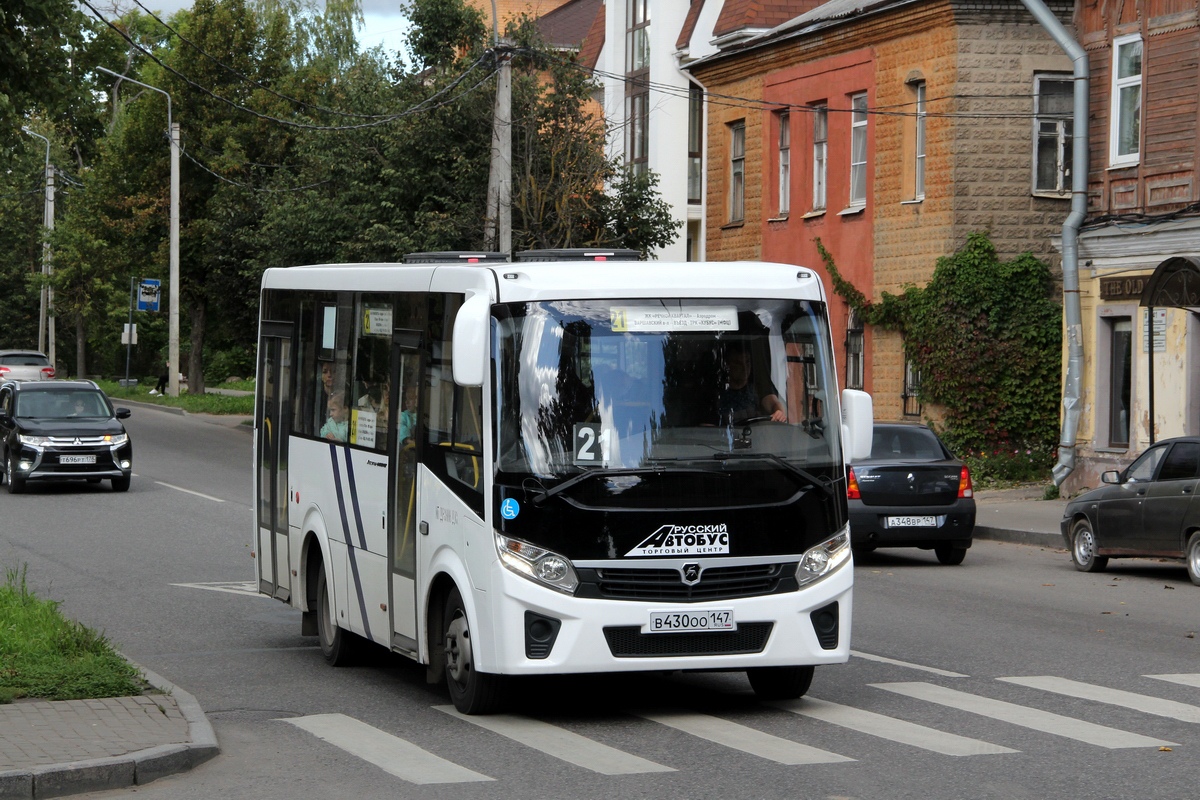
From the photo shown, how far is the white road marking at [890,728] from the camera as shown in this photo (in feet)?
28.1

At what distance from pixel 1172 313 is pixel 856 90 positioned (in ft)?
30.2

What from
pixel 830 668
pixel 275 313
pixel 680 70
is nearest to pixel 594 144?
pixel 680 70

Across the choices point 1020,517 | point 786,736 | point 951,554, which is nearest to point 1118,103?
point 1020,517

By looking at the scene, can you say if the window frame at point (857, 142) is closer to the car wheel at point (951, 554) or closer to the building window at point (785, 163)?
the building window at point (785, 163)

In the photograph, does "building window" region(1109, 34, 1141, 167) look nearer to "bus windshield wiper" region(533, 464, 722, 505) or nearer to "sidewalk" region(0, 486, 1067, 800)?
"bus windshield wiper" region(533, 464, 722, 505)

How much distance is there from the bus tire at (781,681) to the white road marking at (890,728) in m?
0.06

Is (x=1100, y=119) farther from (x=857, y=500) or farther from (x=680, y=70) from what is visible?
(x=680, y=70)

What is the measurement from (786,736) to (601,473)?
1614 millimetres

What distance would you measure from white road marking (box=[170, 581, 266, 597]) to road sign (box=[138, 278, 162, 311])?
3748 cm

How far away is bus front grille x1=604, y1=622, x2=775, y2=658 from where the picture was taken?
9.09m

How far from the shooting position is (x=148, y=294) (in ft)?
173

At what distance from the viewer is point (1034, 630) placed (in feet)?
44.0

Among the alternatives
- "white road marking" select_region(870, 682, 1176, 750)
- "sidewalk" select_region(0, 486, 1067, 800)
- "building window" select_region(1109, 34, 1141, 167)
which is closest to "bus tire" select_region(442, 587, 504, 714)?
"sidewalk" select_region(0, 486, 1067, 800)

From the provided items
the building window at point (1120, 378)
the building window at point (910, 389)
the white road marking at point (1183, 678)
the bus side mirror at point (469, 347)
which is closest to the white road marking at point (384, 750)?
the bus side mirror at point (469, 347)
